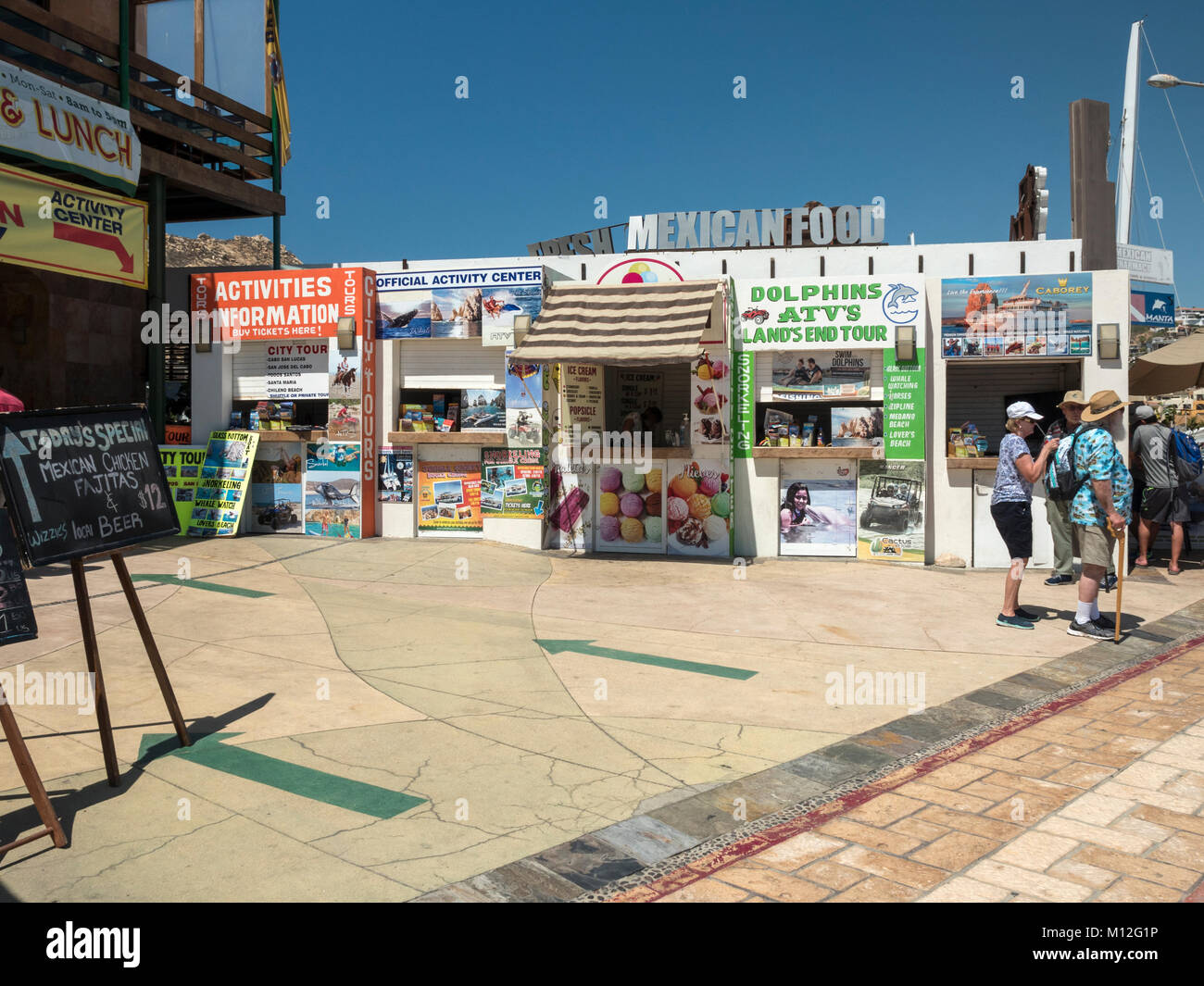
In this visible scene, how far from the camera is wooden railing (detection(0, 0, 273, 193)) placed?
11.9m

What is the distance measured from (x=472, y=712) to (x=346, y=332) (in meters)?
8.34

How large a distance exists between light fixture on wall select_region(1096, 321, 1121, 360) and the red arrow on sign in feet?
39.9

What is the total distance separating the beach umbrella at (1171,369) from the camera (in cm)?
1420

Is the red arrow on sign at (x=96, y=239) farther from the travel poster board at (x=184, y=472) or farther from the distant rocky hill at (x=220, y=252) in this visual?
the distant rocky hill at (x=220, y=252)

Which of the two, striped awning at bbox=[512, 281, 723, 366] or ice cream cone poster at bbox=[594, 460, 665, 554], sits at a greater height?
striped awning at bbox=[512, 281, 723, 366]

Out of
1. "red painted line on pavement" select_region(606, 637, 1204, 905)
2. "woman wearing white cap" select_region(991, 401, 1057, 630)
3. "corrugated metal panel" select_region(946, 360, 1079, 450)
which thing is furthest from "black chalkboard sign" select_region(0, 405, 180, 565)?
"corrugated metal panel" select_region(946, 360, 1079, 450)

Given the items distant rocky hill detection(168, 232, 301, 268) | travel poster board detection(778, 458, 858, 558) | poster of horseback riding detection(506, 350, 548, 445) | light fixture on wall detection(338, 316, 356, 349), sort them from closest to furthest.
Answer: travel poster board detection(778, 458, 858, 558) < poster of horseback riding detection(506, 350, 548, 445) < light fixture on wall detection(338, 316, 356, 349) < distant rocky hill detection(168, 232, 301, 268)

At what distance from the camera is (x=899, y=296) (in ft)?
38.6

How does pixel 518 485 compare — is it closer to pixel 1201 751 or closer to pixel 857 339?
pixel 857 339

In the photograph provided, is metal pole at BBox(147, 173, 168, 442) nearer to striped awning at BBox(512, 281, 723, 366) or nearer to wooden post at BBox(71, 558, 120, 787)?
striped awning at BBox(512, 281, 723, 366)

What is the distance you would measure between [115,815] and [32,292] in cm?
1320

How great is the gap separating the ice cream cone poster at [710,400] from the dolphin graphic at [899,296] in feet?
7.13

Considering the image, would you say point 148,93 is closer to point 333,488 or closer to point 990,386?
point 333,488
